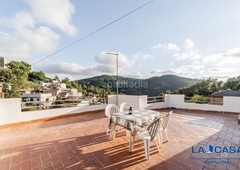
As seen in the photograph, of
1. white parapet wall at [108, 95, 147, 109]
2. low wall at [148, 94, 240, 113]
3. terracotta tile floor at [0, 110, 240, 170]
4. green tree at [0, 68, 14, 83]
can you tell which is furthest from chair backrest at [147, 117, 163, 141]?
green tree at [0, 68, 14, 83]

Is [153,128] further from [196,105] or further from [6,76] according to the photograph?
[6,76]

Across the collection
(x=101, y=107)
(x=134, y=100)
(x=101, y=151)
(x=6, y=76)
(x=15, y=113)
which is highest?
(x=6, y=76)

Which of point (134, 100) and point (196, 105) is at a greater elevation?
point (134, 100)

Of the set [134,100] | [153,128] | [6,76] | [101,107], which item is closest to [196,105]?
[134,100]

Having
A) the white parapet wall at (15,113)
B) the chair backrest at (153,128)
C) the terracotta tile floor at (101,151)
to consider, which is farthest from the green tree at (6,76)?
the chair backrest at (153,128)

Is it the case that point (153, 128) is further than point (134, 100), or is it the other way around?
point (134, 100)

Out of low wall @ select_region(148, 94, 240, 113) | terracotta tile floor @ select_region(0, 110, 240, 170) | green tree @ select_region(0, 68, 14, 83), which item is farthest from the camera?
green tree @ select_region(0, 68, 14, 83)

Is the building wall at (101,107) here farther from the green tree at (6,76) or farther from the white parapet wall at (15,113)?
the green tree at (6,76)

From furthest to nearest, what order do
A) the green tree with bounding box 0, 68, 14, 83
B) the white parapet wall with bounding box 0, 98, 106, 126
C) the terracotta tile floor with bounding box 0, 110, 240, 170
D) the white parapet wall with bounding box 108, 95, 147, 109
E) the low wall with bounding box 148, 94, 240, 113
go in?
the green tree with bounding box 0, 68, 14, 83 < the white parapet wall with bounding box 108, 95, 147, 109 < the low wall with bounding box 148, 94, 240, 113 < the white parapet wall with bounding box 0, 98, 106, 126 < the terracotta tile floor with bounding box 0, 110, 240, 170

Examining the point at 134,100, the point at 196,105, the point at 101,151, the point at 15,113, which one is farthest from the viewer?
the point at 196,105

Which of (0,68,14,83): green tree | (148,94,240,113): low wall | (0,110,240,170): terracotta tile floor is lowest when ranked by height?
(0,110,240,170): terracotta tile floor

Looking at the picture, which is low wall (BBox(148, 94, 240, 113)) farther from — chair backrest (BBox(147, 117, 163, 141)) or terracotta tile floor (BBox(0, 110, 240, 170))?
chair backrest (BBox(147, 117, 163, 141))

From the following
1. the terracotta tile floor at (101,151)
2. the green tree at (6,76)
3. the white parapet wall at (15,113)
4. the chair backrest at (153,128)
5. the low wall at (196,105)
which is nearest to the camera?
the terracotta tile floor at (101,151)

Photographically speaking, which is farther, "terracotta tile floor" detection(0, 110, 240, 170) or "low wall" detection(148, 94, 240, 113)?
"low wall" detection(148, 94, 240, 113)
